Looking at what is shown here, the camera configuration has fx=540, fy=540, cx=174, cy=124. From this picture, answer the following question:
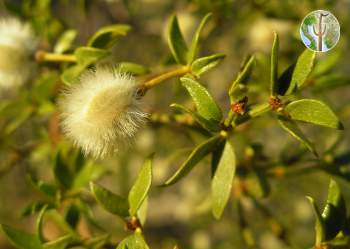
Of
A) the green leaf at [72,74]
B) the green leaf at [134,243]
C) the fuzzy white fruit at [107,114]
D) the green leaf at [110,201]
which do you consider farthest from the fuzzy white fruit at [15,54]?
the green leaf at [134,243]

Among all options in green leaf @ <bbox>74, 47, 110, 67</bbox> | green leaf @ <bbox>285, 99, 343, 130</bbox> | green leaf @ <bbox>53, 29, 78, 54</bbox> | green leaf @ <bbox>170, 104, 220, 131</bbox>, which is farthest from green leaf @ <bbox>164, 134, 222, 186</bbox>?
green leaf @ <bbox>53, 29, 78, 54</bbox>

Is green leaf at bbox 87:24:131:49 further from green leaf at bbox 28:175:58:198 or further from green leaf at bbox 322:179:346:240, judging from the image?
green leaf at bbox 322:179:346:240

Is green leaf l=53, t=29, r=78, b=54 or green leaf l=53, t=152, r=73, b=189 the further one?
green leaf l=53, t=29, r=78, b=54

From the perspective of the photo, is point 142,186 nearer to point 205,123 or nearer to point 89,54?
point 205,123

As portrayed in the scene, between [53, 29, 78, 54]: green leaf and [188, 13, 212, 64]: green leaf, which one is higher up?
[53, 29, 78, 54]: green leaf

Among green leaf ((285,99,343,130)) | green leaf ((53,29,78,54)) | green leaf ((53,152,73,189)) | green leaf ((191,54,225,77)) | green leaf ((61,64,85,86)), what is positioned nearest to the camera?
green leaf ((285,99,343,130))

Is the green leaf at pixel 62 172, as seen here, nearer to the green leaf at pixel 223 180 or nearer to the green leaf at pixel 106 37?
the green leaf at pixel 106 37

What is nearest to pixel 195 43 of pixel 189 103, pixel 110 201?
pixel 110 201

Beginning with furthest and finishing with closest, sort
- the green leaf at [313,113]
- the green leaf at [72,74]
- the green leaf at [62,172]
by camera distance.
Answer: the green leaf at [62,172] → the green leaf at [72,74] → the green leaf at [313,113]
